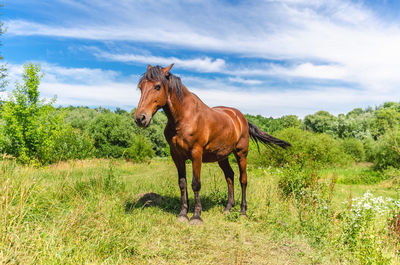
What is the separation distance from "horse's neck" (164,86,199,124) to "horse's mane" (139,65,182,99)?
10cm

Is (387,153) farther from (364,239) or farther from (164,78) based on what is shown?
(164,78)

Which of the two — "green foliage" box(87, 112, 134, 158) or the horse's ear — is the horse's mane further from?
"green foliage" box(87, 112, 134, 158)

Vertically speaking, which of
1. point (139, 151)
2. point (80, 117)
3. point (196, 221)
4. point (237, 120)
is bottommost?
point (139, 151)

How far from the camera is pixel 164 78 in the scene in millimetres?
4121

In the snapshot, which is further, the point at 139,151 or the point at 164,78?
the point at 139,151

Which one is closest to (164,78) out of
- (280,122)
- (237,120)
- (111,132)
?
(237,120)

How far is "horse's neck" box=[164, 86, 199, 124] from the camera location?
171 inches

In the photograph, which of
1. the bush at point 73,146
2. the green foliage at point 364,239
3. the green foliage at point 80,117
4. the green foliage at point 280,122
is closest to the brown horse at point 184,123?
the green foliage at point 364,239

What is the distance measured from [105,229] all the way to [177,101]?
2.29 meters

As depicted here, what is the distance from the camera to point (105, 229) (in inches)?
140

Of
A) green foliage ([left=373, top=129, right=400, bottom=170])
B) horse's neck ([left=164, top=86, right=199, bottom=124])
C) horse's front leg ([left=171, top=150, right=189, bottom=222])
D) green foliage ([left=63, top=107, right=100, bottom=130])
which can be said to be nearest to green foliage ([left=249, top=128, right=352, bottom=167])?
green foliage ([left=373, top=129, right=400, bottom=170])

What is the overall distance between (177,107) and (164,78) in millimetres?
562

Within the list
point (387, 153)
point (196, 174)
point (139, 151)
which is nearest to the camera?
point (196, 174)

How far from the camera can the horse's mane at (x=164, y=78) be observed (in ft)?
13.2
